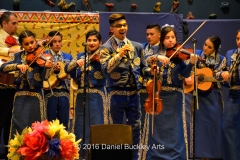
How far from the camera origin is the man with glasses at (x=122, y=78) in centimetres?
531

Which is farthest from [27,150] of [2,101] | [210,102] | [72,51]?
[72,51]

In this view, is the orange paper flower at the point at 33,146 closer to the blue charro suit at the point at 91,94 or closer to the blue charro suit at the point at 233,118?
the blue charro suit at the point at 91,94

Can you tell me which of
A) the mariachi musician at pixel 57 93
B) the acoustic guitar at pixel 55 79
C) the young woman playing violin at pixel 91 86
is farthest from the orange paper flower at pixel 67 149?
the acoustic guitar at pixel 55 79

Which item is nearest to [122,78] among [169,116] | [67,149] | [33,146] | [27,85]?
[169,116]

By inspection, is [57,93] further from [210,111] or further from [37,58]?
[210,111]

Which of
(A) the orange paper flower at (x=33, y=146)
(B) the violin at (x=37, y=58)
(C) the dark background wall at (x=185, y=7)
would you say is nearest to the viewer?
(A) the orange paper flower at (x=33, y=146)

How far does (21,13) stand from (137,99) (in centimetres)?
291

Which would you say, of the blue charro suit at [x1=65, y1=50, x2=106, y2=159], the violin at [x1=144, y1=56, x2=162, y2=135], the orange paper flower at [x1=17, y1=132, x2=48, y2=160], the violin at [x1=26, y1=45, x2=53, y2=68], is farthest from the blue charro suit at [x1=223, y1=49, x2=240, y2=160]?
the orange paper flower at [x1=17, y1=132, x2=48, y2=160]

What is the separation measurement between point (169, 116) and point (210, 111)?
1011mm

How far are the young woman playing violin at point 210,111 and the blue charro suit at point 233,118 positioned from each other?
0.56 meters

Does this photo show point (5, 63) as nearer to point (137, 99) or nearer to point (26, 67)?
point (26, 67)

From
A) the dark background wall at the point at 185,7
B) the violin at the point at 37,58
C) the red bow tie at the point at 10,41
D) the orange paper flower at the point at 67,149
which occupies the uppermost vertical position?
the dark background wall at the point at 185,7

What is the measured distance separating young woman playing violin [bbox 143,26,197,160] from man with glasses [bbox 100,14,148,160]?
29 cm

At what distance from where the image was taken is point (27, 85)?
566cm
